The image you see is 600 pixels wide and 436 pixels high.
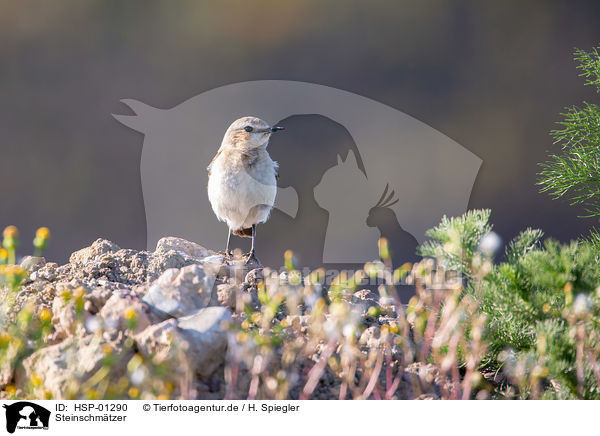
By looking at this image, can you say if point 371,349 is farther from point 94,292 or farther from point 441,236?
point 94,292

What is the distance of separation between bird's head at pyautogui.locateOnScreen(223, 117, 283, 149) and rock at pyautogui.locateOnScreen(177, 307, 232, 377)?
209 centimetres

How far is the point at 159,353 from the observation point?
1.70 m

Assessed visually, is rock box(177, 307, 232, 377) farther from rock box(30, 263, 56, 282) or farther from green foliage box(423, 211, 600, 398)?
rock box(30, 263, 56, 282)

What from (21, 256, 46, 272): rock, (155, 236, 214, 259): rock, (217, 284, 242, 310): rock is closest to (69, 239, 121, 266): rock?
(21, 256, 46, 272): rock

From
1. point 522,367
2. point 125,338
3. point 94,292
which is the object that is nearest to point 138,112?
point 94,292

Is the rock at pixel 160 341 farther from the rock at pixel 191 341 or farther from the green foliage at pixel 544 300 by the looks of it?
the green foliage at pixel 544 300

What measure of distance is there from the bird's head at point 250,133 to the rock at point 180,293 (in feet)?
6.15

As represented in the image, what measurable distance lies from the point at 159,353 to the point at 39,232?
0.50m

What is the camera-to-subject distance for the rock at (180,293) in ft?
6.51
